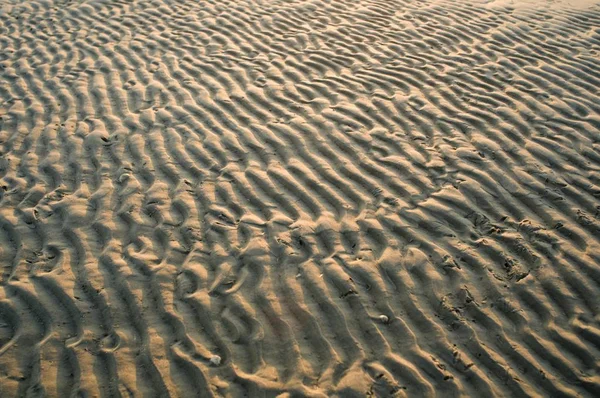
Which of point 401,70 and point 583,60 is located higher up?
point 583,60

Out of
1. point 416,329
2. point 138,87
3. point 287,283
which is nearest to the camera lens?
point 416,329

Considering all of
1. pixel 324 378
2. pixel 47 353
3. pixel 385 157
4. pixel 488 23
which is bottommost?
pixel 47 353

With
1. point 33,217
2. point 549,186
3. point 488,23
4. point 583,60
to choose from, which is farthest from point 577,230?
point 488,23

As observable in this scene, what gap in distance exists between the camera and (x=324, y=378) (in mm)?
3012

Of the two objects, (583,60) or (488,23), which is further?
(488,23)

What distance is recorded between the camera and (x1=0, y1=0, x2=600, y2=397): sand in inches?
122

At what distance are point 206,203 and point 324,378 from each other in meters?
1.78

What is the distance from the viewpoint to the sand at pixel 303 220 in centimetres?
309

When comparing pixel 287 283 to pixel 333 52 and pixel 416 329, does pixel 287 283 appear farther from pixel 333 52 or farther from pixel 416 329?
pixel 333 52

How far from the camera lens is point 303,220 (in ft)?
13.1

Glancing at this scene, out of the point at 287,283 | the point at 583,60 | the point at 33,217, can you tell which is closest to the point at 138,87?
the point at 33,217

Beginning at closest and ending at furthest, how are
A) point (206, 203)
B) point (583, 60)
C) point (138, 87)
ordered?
point (206, 203) < point (138, 87) < point (583, 60)

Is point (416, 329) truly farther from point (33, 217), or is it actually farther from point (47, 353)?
point (33, 217)

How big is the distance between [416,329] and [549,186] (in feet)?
6.22
